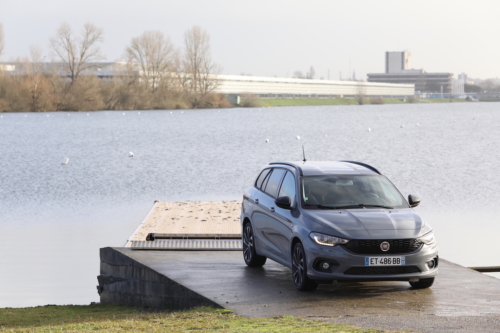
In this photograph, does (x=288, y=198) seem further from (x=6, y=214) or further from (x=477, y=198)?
(x=477, y=198)

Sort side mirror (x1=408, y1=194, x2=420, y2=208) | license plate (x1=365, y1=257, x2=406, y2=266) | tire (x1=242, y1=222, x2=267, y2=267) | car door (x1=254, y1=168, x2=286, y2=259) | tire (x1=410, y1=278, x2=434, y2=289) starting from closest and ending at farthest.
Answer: license plate (x1=365, y1=257, x2=406, y2=266) → tire (x1=410, y1=278, x2=434, y2=289) → side mirror (x1=408, y1=194, x2=420, y2=208) → car door (x1=254, y1=168, x2=286, y2=259) → tire (x1=242, y1=222, x2=267, y2=267)

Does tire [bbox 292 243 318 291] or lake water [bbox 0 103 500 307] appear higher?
tire [bbox 292 243 318 291]

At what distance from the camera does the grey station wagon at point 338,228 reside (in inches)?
370

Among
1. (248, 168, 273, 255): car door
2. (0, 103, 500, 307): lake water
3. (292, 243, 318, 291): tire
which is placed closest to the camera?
→ (292, 243, 318, 291): tire

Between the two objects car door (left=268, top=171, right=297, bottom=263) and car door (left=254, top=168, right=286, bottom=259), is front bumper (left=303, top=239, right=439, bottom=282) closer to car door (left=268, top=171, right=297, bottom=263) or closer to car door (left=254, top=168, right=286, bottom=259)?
car door (left=268, top=171, right=297, bottom=263)

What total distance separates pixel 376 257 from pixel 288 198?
5.42 feet

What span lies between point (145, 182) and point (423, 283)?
25259mm

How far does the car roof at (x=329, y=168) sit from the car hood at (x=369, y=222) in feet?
3.43

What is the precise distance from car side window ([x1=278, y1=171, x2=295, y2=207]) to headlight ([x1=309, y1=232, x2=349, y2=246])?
112 cm

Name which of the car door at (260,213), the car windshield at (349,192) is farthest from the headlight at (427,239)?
the car door at (260,213)

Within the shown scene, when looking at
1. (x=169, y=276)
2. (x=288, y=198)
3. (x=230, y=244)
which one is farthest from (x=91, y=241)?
(x=288, y=198)

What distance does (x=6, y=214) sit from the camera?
24.3m

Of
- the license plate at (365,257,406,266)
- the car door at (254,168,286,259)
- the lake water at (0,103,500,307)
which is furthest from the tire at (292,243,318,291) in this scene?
the lake water at (0,103,500,307)

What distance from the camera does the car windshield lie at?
10.4m
